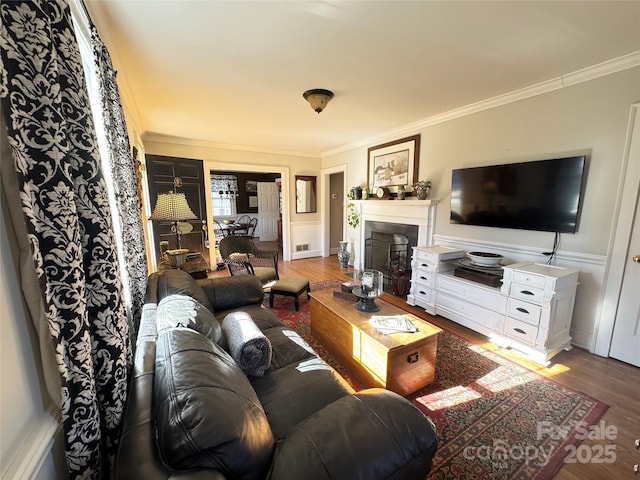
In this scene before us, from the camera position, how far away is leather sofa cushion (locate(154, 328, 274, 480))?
67 centimetres

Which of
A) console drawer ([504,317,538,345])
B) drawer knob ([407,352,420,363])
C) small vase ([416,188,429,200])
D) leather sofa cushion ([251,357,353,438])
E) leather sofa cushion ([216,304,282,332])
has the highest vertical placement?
small vase ([416,188,429,200])

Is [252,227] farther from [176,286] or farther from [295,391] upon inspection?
[295,391]

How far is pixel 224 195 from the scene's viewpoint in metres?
8.91

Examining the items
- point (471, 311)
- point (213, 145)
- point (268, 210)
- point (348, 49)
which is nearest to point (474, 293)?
point (471, 311)

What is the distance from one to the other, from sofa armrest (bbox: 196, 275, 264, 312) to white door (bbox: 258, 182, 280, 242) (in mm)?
6754

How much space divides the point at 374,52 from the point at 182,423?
238cm

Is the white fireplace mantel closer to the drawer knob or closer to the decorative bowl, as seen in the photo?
the decorative bowl

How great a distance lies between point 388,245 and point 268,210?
5.63 m

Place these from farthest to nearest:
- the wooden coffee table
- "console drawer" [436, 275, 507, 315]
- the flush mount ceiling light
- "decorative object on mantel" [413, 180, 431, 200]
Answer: "decorative object on mantel" [413, 180, 431, 200] → the flush mount ceiling light → "console drawer" [436, 275, 507, 315] → the wooden coffee table

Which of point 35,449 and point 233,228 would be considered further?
point 233,228

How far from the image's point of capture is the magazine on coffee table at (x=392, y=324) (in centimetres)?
183

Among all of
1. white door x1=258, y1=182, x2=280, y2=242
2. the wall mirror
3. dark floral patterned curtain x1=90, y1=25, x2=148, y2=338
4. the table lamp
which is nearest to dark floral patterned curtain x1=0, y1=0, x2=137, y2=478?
dark floral patterned curtain x1=90, y1=25, x2=148, y2=338

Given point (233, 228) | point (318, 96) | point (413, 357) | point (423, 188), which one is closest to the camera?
point (413, 357)

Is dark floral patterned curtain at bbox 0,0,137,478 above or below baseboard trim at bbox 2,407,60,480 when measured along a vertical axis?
above
